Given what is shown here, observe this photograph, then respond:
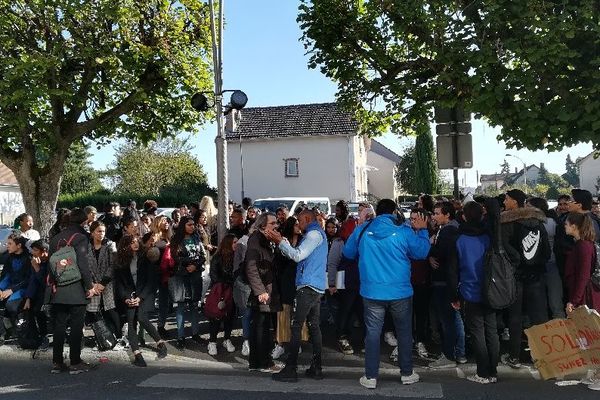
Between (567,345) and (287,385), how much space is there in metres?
2.86

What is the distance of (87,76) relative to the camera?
42.6ft

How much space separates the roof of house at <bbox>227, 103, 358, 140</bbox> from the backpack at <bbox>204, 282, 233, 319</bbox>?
30236mm

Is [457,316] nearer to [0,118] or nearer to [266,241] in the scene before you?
[266,241]

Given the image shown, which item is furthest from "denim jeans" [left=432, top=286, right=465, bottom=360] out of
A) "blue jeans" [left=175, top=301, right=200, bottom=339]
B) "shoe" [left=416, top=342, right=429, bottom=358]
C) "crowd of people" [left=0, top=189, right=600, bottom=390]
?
"blue jeans" [left=175, top=301, right=200, bottom=339]

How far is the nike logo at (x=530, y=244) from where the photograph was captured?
6.04 m

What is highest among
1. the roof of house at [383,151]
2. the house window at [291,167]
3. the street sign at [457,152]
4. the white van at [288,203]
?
the roof of house at [383,151]

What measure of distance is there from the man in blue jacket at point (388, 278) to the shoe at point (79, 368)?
10.3ft

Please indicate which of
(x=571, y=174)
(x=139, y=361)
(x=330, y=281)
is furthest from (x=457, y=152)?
(x=571, y=174)

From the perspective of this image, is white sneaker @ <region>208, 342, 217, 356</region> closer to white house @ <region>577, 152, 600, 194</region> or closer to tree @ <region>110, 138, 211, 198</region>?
tree @ <region>110, 138, 211, 198</region>

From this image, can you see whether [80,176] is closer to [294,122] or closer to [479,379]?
[294,122]

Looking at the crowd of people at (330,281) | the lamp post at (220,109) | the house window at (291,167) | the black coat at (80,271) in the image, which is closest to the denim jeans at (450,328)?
the crowd of people at (330,281)

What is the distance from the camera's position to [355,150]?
126 feet

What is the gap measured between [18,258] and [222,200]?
336 centimetres

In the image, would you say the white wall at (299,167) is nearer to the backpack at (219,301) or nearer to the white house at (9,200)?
the white house at (9,200)
